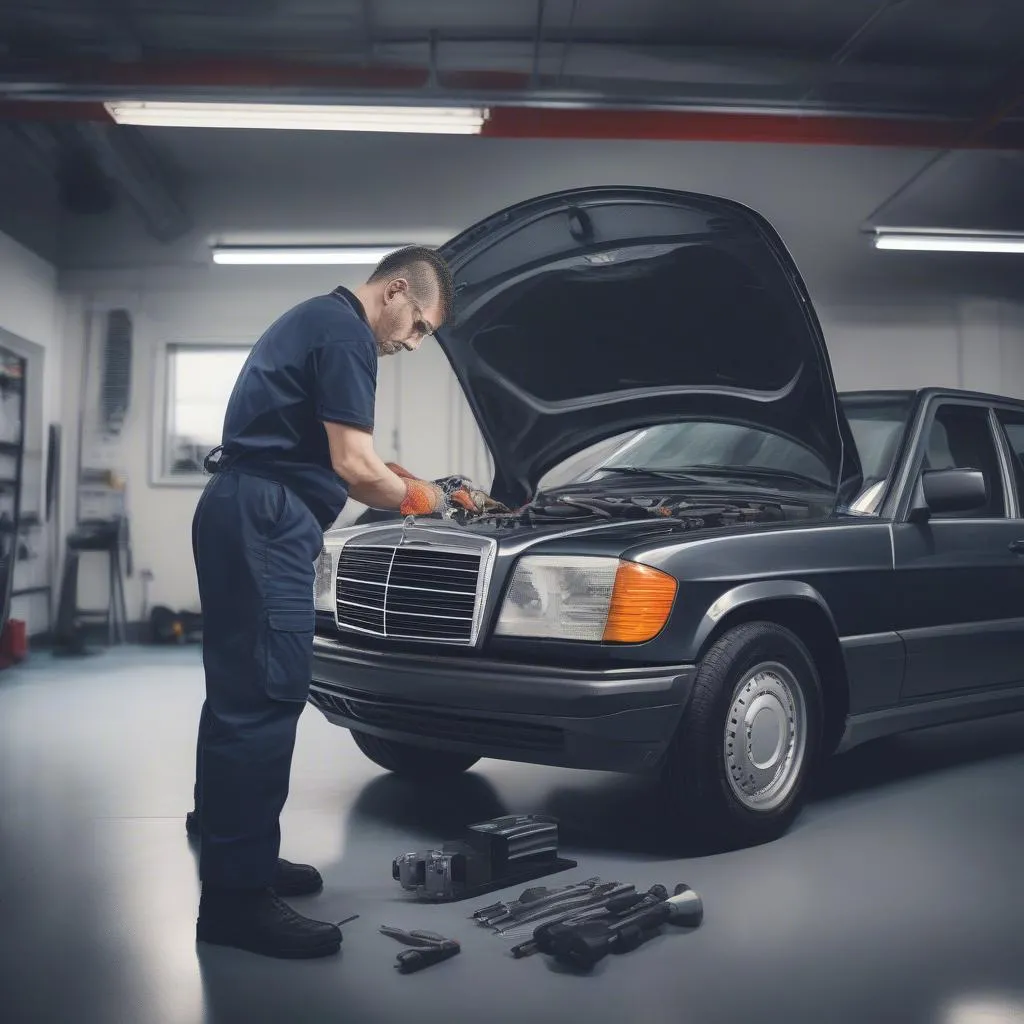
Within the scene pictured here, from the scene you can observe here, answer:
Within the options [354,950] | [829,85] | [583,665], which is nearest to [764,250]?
[583,665]

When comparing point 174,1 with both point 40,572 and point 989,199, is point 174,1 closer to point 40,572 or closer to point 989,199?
point 40,572

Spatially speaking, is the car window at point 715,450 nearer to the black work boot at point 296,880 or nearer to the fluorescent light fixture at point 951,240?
the black work boot at point 296,880

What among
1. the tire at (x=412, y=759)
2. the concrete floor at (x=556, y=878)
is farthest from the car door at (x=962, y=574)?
the tire at (x=412, y=759)

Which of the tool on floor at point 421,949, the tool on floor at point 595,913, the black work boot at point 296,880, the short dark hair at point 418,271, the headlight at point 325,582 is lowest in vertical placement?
the black work boot at point 296,880

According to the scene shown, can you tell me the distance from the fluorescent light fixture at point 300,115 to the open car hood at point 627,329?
350 centimetres

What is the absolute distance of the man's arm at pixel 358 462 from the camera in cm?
253

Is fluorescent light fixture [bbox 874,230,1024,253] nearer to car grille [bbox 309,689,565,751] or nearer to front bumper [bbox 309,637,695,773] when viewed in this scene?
front bumper [bbox 309,637,695,773]

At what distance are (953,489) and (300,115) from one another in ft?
15.7

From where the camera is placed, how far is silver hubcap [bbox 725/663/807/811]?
3115 mm

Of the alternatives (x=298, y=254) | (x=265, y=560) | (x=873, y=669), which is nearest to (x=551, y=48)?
(x=298, y=254)

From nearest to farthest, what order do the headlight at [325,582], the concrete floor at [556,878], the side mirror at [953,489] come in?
the concrete floor at [556,878] → the side mirror at [953,489] → the headlight at [325,582]

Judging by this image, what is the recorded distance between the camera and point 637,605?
292cm

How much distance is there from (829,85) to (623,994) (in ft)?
26.3

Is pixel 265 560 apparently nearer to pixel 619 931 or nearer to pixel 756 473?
pixel 619 931
